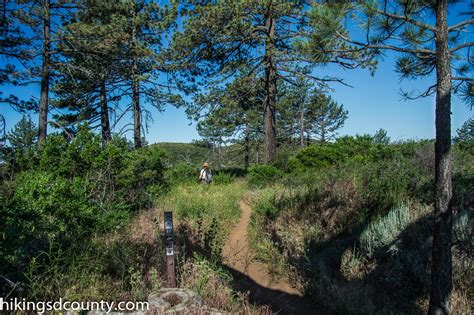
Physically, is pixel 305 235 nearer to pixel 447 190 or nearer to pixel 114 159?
pixel 447 190

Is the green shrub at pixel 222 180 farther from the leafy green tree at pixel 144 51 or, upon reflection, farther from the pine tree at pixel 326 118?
the pine tree at pixel 326 118

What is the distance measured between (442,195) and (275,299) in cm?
287

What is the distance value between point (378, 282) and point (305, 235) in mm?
1997

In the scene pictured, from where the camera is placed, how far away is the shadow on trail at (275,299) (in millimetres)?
4383

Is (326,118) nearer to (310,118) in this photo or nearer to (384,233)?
(310,118)

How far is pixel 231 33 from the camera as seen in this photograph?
11.5 meters

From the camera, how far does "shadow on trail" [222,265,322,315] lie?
14.4 feet

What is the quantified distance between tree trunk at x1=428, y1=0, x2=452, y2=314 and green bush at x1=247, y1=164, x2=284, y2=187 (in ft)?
28.3

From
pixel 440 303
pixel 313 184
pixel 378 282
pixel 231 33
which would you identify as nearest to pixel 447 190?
pixel 440 303

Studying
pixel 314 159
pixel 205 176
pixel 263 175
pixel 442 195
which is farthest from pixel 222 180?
pixel 442 195

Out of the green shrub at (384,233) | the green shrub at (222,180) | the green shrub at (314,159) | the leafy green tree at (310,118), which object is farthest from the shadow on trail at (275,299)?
the leafy green tree at (310,118)

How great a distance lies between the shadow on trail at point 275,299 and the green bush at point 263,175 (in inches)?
266

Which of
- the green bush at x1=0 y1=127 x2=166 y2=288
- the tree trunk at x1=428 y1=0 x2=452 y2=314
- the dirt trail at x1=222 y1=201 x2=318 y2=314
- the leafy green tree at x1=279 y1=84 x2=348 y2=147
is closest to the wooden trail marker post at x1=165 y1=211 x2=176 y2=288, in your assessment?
the dirt trail at x1=222 y1=201 x2=318 y2=314

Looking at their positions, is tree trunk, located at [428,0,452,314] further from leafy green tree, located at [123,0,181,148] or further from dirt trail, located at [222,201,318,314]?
leafy green tree, located at [123,0,181,148]
